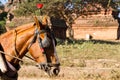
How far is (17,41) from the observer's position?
19.1 feet

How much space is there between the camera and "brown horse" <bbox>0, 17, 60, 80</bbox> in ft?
18.2

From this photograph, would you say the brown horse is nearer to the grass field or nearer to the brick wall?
the grass field

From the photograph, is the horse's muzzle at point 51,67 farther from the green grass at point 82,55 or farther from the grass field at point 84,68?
the green grass at point 82,55

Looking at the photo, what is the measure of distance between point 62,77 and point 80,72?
0.67 meters

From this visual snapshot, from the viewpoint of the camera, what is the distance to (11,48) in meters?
5.87

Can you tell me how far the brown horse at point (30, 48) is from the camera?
556cm

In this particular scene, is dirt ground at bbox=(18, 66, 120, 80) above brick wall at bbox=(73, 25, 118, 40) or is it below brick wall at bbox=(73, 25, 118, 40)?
above

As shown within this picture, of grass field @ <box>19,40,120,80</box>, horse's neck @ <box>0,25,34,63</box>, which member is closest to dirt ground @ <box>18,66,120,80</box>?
grass field @ <box>19,40,120,80</box>

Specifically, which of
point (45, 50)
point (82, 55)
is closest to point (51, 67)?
point (45, 50)

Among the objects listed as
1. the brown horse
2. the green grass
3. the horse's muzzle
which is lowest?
the green grass

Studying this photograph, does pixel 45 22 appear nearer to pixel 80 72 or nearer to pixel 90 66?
pixel 80 72

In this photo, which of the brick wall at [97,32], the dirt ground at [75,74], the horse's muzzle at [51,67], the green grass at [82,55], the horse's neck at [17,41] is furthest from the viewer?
the brick wall at [97,32]

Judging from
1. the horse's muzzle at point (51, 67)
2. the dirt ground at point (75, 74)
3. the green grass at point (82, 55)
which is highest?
the horse's muzzle at point (51, 67)

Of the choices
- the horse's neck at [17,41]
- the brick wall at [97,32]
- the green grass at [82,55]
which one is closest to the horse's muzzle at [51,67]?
the horse's neck at [17,41]
